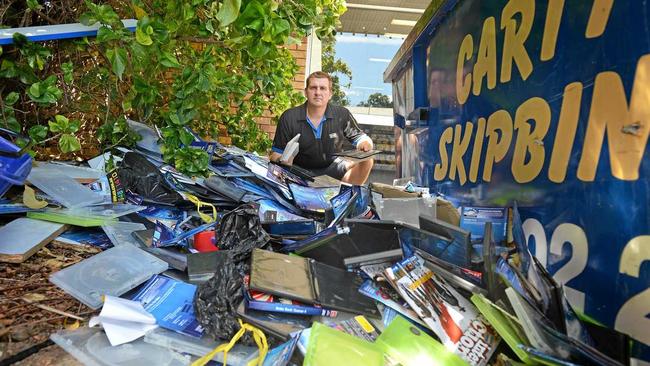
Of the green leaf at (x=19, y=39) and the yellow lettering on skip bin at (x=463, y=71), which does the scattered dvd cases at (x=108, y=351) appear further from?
the yellow lettering on skip bin at (x=463, y=71)

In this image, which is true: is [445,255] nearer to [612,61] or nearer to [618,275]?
[618,275]

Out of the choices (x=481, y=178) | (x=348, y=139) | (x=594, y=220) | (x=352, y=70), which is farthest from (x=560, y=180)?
(x=352, y=70)

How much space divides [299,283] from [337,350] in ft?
1.43

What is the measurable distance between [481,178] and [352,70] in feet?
24.0

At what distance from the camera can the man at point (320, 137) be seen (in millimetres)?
4238

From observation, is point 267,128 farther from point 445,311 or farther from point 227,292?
point 445,311

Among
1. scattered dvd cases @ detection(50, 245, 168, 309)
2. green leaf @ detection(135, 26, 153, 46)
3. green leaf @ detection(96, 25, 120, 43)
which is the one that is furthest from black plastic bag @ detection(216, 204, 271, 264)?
green leaf @ detection(96, 25, 120, 43)

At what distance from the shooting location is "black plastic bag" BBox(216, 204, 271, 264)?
1.91 m

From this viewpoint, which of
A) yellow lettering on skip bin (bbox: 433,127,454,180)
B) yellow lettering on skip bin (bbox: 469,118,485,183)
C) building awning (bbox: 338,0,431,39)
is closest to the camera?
yellow lettering on skip bin (bbox: 469,118,485,183)

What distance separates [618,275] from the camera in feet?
3.55

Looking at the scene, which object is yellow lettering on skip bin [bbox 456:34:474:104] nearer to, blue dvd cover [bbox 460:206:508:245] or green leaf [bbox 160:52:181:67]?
blue dvd cover [bbox 460:206:508:245]

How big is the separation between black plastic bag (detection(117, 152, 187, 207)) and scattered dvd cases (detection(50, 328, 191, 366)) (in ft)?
4.17

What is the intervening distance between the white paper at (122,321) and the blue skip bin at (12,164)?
100cm

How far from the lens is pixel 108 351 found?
3.84 feet
